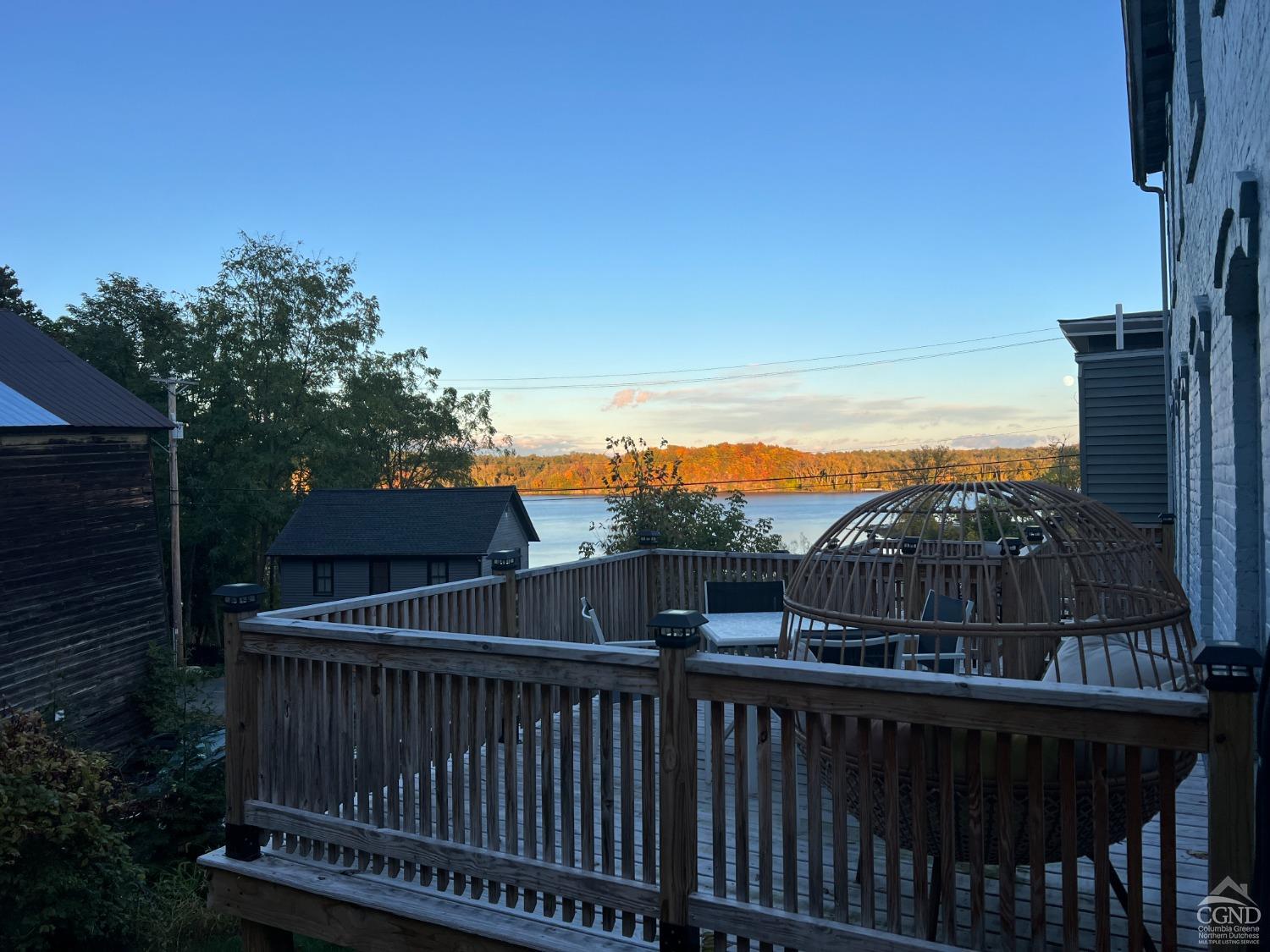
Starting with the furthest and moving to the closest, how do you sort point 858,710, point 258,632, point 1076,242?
point 1076,242, point 258,632, point 858,710

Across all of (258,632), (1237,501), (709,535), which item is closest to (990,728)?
(1237,501)

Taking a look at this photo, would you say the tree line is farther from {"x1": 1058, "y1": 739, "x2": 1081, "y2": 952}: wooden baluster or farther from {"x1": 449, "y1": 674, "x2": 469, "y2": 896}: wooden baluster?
{"x1": 1058, "y1": 739, "x2": 1081, "y2": 952}: wooden baluster

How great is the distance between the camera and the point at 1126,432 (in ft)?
42.1

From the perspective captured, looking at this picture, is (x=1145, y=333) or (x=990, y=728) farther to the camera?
(x=1145, y=333)

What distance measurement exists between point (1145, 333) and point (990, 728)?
12.6m

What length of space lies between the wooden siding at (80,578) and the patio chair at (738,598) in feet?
48.5

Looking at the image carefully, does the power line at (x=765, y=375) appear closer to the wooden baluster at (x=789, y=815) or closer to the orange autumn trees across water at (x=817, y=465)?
the orange autumn trees across water at (x=817, y=465)

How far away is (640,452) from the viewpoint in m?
17.9

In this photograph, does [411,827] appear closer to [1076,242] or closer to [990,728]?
[990,728]

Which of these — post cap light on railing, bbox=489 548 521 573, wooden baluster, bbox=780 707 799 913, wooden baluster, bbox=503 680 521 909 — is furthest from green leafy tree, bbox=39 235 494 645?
wooden baluster, bbox=780 707 799 913

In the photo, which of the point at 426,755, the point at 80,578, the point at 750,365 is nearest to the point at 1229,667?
the point at 426,755

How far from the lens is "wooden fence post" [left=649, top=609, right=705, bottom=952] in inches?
127

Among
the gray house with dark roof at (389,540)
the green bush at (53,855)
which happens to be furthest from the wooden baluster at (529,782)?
the gray house with dark roof at (389,540)

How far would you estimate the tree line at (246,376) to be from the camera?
34000mm
